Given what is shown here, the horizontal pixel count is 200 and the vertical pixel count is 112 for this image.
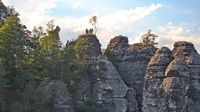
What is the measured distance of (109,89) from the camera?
228 ft

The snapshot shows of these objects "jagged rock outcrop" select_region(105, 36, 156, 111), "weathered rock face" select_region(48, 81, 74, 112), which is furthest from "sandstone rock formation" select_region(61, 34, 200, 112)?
"weathered rock face" select_region(48, 81, 74, 112)

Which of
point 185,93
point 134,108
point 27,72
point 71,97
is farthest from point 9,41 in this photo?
point 185,93

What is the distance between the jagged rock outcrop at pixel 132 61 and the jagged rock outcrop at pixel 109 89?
3.45 m

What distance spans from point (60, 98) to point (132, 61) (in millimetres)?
15174

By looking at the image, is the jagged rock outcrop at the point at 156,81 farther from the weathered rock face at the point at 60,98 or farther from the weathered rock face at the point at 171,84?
the weathered rock face at the point at 60,98

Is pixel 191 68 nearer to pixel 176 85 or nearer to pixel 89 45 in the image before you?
pixel 176 85

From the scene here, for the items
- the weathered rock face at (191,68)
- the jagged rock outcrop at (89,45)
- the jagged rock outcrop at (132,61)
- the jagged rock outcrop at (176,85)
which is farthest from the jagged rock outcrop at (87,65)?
the weathered rock face at (191,68)

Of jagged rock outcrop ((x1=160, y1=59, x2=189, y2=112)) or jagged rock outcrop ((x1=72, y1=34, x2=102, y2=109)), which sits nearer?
jagged rock outcrop ((x1=160, y1=59, x2=189, y2=112))

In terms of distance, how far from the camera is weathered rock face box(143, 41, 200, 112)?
6738 centimetres

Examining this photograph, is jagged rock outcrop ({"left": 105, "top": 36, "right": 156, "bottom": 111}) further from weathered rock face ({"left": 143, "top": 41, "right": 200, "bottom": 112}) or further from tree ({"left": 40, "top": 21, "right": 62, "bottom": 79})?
tree ({"left": 40, "top": 21, "right": 62, "bottom": 79})

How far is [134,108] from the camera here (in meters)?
70.2

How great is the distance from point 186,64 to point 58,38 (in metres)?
17.7

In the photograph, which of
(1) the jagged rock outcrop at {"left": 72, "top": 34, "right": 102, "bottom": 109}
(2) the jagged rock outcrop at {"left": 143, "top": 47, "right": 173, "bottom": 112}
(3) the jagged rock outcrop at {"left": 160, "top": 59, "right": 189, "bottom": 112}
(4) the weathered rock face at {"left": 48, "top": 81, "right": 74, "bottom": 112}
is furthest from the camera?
(1) the jagged rock outcrop at {"left": 72, "top": 34, "right": 102, "bottom": 109}

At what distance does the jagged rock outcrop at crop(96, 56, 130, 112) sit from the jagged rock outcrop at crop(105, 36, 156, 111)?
11.3ft
